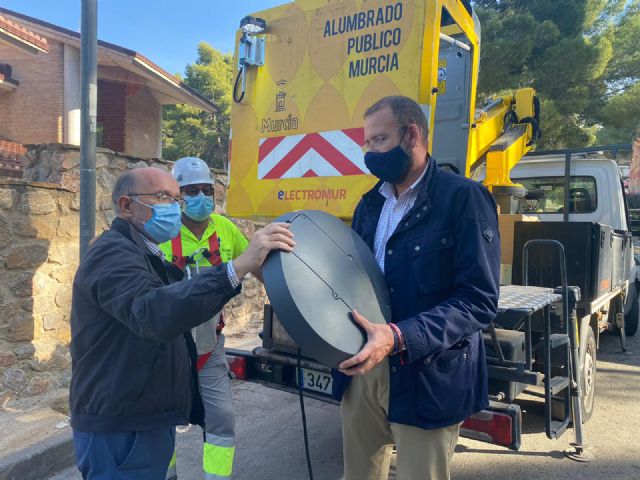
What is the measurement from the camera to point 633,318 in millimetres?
7754

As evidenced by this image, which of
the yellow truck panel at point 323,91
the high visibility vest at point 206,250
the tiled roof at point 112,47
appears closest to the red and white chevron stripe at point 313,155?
the yellow truck panel at point 323,91

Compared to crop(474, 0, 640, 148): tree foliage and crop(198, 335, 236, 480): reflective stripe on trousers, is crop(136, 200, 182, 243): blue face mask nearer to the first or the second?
crop(198, 335, 236, 480): reflective stripe on trousers

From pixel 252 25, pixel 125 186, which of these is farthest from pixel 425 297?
pixel 252 25

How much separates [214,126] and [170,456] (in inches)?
1067

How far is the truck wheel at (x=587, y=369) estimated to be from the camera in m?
4.06

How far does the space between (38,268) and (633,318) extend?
25.6 feet

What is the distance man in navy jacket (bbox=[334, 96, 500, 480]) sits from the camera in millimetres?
1652

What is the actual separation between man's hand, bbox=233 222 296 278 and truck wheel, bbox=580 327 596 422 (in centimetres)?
331

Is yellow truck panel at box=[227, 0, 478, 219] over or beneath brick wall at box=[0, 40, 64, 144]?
beneath

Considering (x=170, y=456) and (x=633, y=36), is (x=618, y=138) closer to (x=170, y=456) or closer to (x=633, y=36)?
(x=633, y=36)

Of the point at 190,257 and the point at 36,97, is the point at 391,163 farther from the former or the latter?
the point at 36,97

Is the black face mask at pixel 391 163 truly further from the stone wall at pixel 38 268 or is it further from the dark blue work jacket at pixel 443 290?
the stone wall at pixel 38 268

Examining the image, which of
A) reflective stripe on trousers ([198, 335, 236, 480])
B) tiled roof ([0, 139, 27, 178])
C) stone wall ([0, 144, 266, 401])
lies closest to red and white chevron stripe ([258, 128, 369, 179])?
reflective stripe on trousers ([198, 335, 236, 480])

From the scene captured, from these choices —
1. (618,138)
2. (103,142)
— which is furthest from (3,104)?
(618,138)
